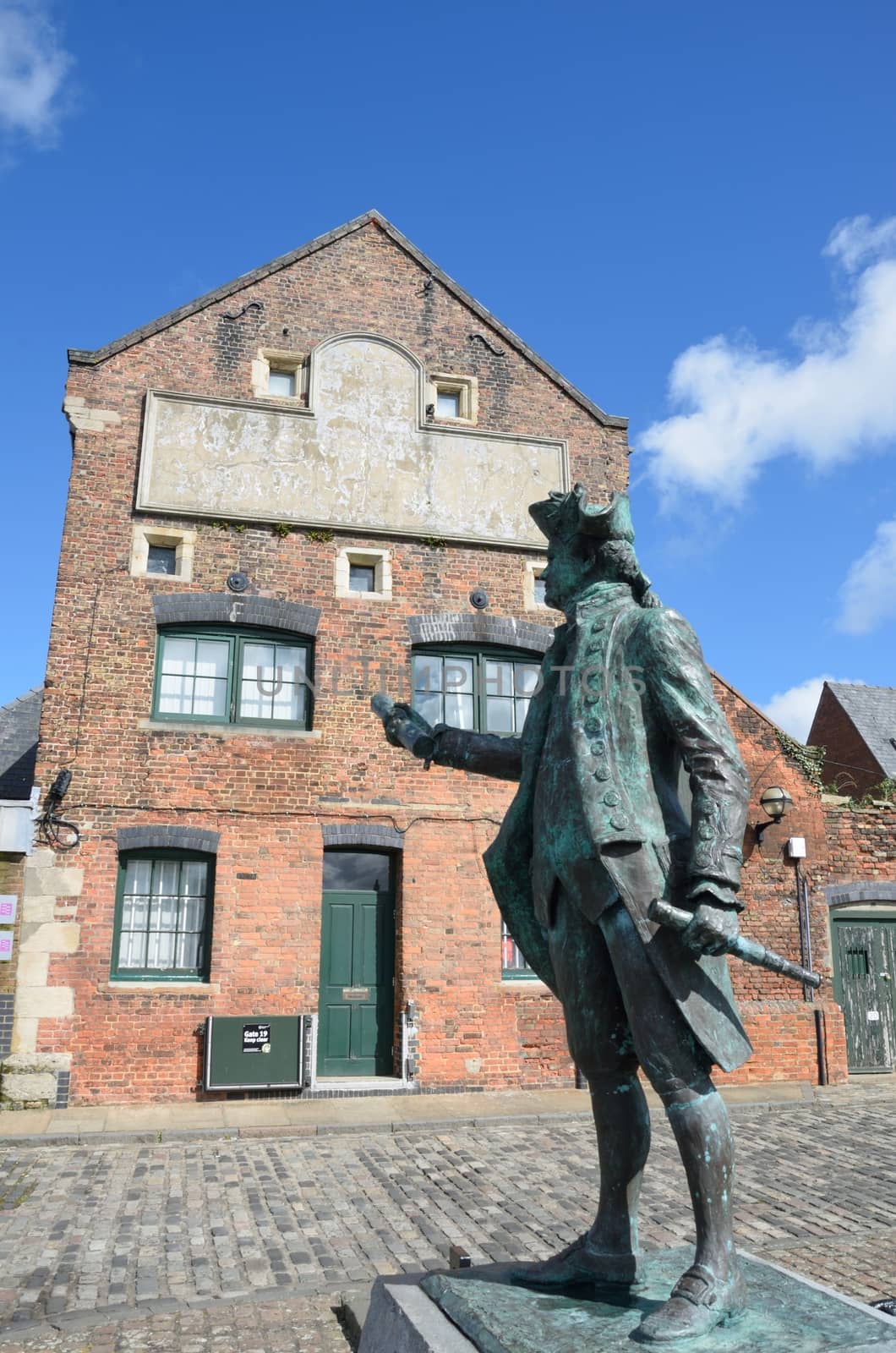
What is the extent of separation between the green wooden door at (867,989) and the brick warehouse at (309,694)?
0.68m

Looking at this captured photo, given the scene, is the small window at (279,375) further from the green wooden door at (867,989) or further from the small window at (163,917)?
the green wooden door at (867,989)

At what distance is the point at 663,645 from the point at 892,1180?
655 cm

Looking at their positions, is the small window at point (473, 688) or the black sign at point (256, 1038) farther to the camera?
A: the small window at point (473, 688)

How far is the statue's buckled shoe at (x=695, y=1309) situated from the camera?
2.74 m

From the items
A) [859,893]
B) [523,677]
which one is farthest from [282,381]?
[859,893]

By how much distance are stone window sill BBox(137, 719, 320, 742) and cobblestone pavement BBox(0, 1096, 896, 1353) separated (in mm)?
4590

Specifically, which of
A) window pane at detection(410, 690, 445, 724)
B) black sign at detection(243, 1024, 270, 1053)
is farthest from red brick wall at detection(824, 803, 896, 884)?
black sign at detection(243, 1024, 270, 1053)

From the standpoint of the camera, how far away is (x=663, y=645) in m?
3.45

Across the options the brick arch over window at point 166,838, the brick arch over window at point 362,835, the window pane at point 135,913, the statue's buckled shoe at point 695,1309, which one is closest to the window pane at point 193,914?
the window pane at point 135,913

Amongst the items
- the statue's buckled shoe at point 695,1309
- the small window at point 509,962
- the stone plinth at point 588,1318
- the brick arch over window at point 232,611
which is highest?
the brick arch over window at point 232,611

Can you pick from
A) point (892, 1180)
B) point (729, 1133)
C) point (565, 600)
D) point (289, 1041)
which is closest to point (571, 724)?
point (565, 600)

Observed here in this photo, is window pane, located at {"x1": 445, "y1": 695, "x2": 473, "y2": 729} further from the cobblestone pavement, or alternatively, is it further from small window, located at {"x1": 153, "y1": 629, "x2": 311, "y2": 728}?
the cobblestone pavement

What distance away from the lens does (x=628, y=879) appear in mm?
3205

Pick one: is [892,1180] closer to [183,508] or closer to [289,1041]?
[289,1041]
